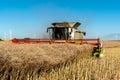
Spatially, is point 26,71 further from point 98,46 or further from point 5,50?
point 98,46

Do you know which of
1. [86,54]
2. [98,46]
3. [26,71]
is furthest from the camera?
[98,46]

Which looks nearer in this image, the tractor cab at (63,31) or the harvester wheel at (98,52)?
the harvester wheel at (98,52)

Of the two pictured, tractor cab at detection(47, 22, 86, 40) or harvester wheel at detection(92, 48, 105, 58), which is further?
tractor cab at detection(47, 22, 86, 40)

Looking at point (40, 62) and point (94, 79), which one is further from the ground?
point (40, 62)

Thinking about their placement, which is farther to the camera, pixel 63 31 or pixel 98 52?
pixel 63 31

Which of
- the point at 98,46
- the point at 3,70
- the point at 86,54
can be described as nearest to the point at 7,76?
the point at 3,70

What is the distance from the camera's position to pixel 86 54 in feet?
49.5

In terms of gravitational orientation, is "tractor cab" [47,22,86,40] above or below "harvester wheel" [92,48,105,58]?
above

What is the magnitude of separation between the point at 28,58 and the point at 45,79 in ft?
2.53

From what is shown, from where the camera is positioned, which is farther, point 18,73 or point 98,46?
point 98,46

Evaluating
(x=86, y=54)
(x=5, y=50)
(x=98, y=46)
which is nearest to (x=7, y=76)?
(x=5, y=50)

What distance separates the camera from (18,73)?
Answer: 6.89 m

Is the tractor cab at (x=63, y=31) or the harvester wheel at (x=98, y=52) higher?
the tractor cab at (x=63, y=31)

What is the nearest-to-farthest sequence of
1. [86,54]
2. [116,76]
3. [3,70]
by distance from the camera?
[3,70] → [116,76] → [86,54]
